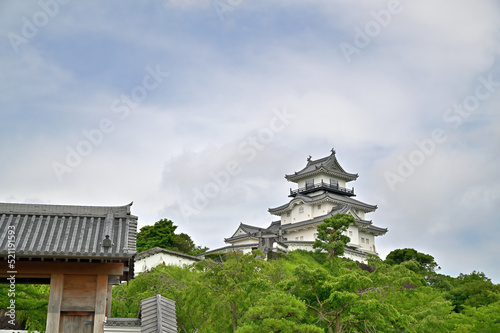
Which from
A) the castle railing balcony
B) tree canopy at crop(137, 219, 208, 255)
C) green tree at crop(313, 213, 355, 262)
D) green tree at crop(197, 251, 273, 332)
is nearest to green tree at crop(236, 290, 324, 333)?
green tree at crop(197, 251, 273, 332)

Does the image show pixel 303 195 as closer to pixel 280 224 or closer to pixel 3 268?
pixel 280 224

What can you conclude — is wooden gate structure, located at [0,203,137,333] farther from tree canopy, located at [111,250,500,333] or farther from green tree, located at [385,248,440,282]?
green tree, located at [385,248,440,282]

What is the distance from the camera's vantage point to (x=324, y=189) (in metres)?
69.7

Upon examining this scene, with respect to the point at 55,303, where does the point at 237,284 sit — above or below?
above

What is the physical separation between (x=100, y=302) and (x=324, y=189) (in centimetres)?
5967

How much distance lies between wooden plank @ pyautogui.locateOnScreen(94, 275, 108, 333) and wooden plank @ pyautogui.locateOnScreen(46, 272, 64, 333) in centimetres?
82

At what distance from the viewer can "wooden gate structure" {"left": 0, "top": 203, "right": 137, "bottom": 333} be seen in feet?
37.5

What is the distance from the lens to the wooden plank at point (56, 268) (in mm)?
11805

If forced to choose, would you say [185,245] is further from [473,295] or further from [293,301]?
[293,301]

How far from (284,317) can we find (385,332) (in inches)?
170

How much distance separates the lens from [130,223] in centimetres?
1295

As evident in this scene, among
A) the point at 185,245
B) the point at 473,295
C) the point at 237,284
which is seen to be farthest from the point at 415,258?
the point at 237,284

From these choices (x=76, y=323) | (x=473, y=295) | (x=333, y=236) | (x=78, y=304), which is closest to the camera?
(x=76, y=323)

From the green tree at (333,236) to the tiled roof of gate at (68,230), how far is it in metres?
32.2
